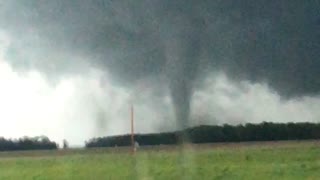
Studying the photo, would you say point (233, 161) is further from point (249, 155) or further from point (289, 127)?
point (289, 127)

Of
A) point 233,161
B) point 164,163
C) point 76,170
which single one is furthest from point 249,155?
point 76,170

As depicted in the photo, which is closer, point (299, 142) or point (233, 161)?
point (233, 161)

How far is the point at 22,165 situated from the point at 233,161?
6314 mm

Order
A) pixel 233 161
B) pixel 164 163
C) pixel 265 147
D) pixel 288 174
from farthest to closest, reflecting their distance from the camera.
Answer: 1. pixel 265 147
2. pixel 233 161
3. pixel 164 163
4. pixel 288 174

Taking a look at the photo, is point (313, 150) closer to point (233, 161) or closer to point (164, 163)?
point (233, 161)

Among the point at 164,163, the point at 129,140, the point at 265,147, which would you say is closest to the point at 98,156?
the point at 129,140

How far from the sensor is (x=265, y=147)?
26.0m

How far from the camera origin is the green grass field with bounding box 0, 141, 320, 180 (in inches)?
821

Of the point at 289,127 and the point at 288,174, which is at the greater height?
the point at 289,127

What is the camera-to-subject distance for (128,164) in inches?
860

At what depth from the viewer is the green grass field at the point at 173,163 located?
2086 centimetres

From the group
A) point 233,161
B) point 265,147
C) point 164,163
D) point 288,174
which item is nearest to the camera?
point 288,174

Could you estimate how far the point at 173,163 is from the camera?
2183 cm

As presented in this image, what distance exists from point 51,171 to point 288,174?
6.77m
